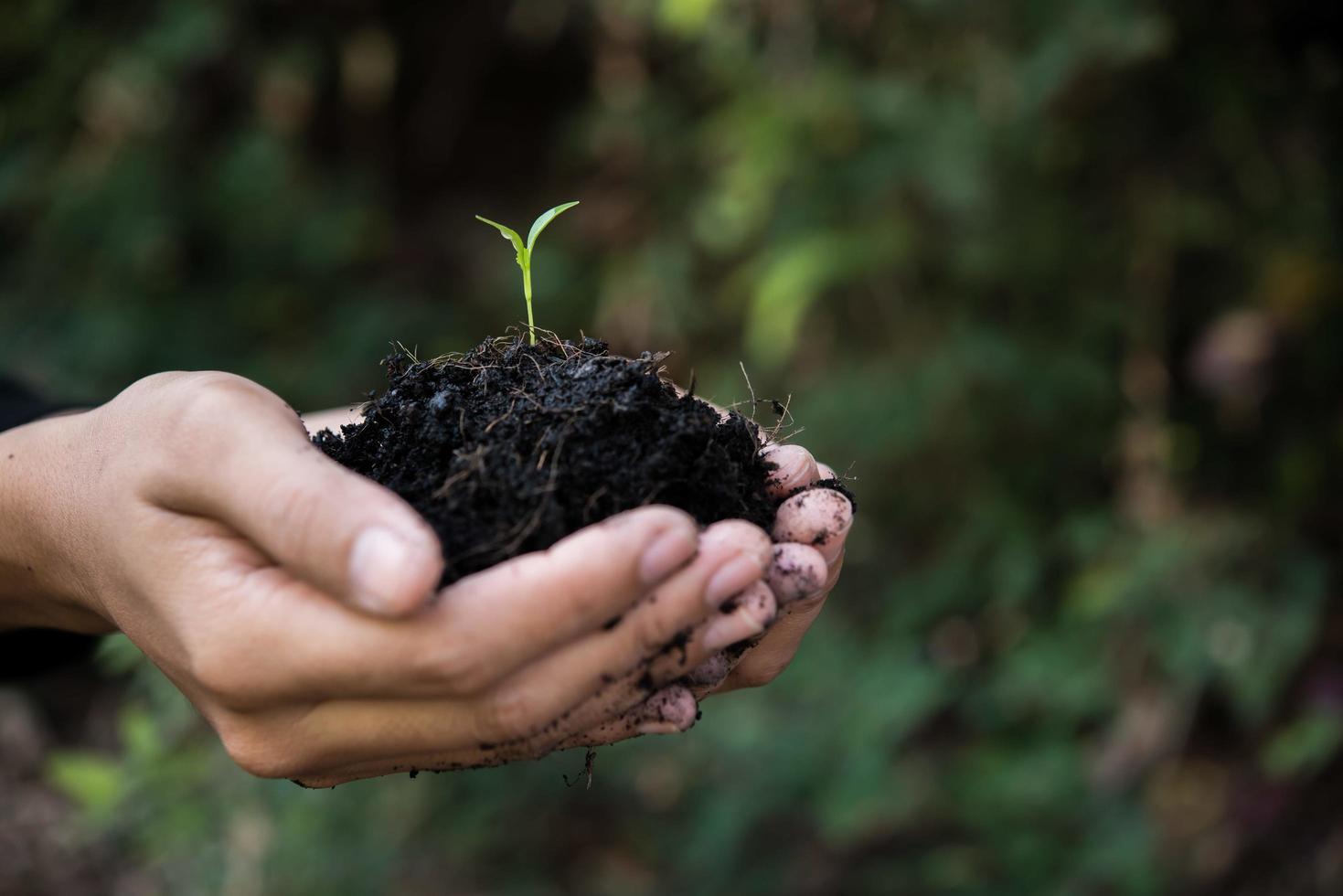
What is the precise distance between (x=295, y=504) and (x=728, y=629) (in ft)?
1.29

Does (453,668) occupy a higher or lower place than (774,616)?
lower

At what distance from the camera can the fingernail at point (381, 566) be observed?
0.77 meters

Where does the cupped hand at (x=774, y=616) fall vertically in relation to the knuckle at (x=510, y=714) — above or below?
above

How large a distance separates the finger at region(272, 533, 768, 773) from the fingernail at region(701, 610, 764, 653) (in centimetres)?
3

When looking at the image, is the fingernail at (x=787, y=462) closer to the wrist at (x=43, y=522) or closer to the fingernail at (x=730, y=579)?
the fingernail at (x=730, y=579)

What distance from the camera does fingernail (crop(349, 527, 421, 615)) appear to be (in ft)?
2.53

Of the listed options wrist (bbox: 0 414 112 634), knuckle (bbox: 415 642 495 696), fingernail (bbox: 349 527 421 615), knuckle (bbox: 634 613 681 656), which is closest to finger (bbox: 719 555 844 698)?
knuckle (bbox: 634 613 681 656)

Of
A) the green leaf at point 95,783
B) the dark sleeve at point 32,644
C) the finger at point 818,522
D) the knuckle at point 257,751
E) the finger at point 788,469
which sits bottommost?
the green leaf at point 95,783

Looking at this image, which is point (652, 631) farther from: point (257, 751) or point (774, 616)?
point (257, 751)

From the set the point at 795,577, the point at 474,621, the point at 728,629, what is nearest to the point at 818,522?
the point at 795,577

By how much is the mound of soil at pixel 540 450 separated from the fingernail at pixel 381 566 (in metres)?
0.13

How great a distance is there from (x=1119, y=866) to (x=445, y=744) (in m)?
1.79

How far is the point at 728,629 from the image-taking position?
3.11 ft

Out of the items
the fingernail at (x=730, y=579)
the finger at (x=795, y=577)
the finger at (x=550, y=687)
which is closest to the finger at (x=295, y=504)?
the finger at (x=550, y=687)
